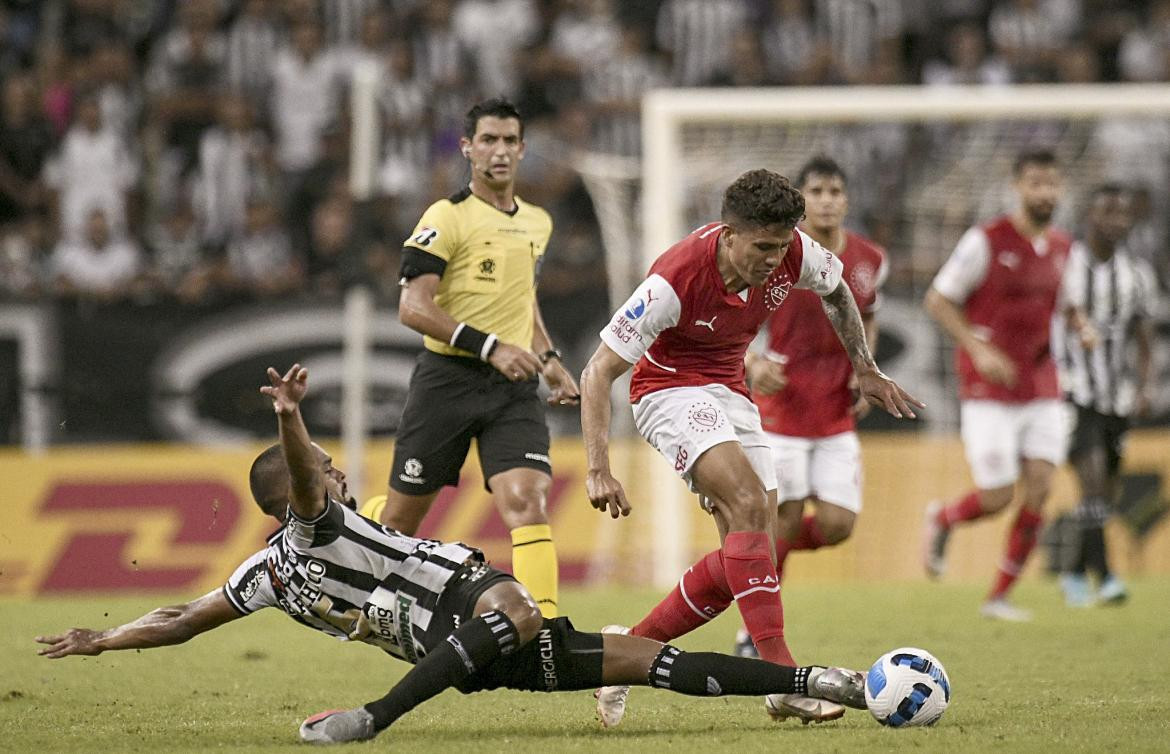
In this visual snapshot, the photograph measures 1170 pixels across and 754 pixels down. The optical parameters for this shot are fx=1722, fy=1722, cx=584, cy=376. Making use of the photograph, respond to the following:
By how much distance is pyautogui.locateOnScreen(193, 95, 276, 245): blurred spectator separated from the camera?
16766 mm

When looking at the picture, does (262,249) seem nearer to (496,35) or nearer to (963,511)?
(496,35)

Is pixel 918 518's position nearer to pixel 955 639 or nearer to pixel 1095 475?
pixel 1095 475

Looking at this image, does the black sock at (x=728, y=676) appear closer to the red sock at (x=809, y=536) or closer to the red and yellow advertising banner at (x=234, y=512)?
the red sock at (x=809, y=536)

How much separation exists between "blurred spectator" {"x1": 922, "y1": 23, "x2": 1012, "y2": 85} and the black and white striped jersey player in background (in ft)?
44.0

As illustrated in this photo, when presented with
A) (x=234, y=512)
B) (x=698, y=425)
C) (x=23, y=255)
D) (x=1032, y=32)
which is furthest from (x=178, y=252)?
(x=698, y=425)

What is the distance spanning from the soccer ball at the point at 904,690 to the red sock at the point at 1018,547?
5.18 metres

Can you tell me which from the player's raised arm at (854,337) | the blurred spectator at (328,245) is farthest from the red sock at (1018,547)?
the blurred spectator at (328,245)

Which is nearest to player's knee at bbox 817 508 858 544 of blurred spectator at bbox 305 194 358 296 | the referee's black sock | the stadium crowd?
the referee's black sock

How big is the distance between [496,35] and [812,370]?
405 inches

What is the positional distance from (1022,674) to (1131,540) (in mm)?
7437

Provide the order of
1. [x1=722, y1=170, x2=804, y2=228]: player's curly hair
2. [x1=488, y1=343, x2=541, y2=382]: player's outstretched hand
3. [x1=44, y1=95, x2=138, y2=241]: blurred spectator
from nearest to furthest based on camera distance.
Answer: [x1=722, y1=170, x2=804, y2=228]: player's curly hair → [x1=488, y1=343, x2=541, y2=382]: player's outstretched hand → [x1=44, y1=95, x2=138, y2=241]: blurred spectator

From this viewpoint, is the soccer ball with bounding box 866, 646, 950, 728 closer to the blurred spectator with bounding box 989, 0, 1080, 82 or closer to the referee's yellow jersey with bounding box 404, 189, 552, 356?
the referee's yellow jersey with bounding box 404, 189, 552, 356

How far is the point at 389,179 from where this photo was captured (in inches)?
652

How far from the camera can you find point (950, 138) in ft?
51.6
